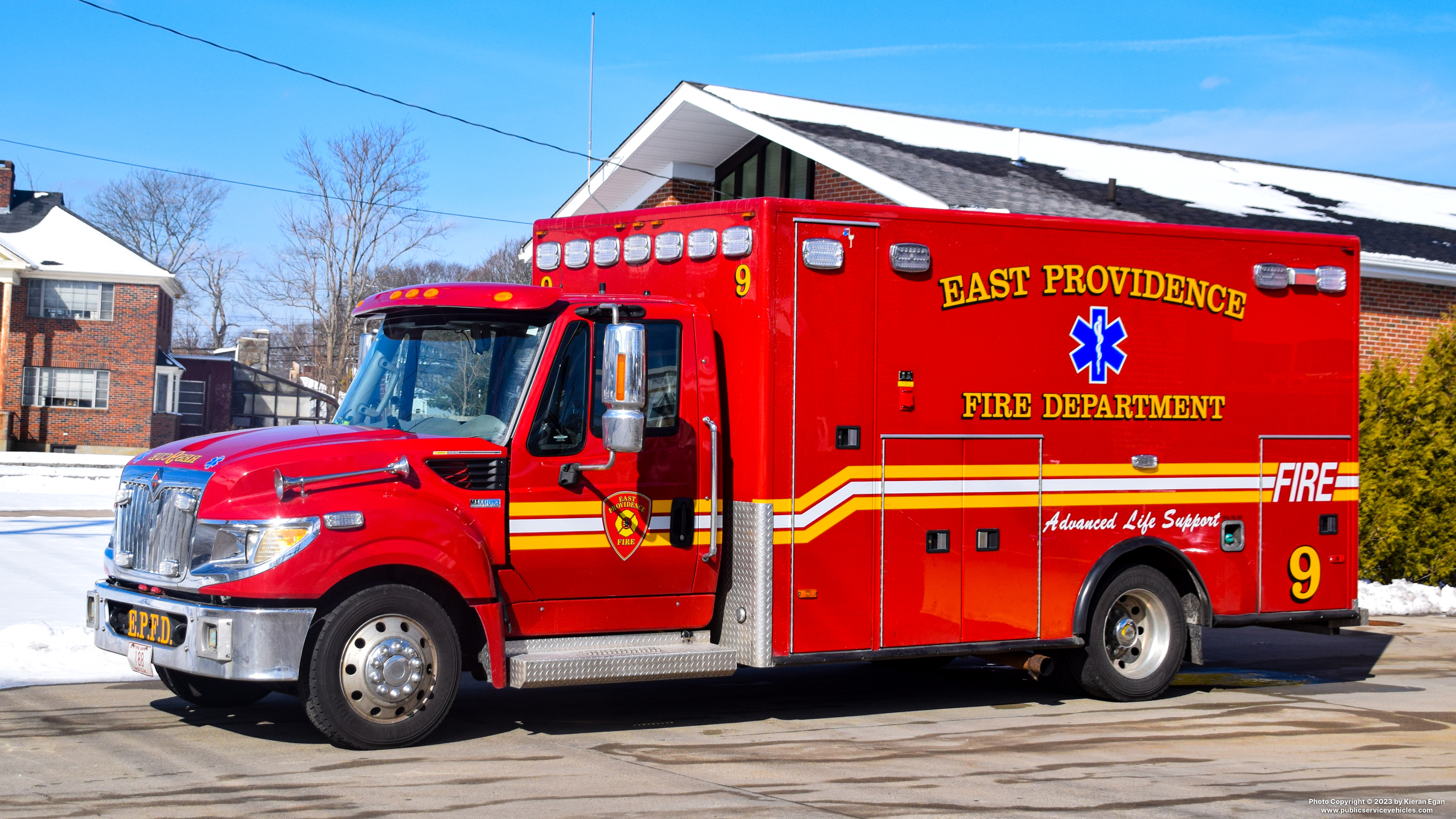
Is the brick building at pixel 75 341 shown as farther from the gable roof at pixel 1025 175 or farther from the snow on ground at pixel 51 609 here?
the snow on ground at pixel 51 609

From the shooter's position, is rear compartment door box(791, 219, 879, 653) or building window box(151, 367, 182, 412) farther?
building window box(151, 367, 182, 412)

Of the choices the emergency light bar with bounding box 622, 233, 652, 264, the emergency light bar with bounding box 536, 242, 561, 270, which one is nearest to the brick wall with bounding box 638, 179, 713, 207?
the emergency light bar with bounding box 536, 242, 561, 270

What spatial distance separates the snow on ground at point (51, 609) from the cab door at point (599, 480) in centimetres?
293

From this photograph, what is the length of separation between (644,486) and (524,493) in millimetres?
718

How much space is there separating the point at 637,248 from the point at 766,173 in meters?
13.3

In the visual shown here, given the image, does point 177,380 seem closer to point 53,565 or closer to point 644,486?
point 53,565

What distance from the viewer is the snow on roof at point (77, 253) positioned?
1812 inches

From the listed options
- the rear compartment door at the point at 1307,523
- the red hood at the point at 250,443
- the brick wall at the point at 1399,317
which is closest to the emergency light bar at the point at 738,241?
the red hood at the point at 250,443

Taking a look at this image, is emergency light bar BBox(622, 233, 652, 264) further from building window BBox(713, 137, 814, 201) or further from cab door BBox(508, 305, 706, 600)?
building window BBox(713, 137, 814, 201)

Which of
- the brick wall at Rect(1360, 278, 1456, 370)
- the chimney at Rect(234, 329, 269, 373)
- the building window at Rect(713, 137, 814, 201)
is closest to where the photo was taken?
the brick wall at Rect(1360, 278, 1456, 370)

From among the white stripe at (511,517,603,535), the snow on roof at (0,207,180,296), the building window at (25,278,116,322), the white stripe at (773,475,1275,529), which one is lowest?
the white stripe at (511,517,603,535)

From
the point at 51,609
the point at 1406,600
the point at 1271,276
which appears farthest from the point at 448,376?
the point at 1406,600

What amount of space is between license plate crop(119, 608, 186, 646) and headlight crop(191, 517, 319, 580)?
1.18ft

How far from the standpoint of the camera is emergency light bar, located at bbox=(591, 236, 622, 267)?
8.85m
